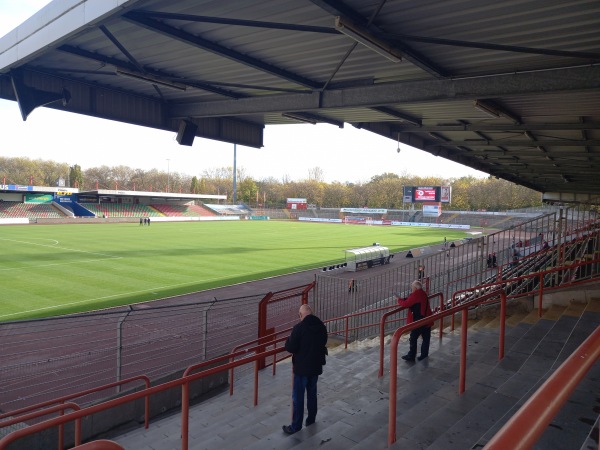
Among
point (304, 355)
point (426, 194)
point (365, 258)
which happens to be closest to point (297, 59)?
point (304, 355)

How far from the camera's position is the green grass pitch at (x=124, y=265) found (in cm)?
1777

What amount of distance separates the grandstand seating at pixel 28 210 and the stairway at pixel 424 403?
209 ft

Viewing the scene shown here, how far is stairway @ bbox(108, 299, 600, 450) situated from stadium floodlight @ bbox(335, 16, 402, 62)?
420 centimetres

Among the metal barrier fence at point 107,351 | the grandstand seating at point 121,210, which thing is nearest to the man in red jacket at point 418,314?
the metal barrier fence at point 107,351

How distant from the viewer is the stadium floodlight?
4594 millimetres

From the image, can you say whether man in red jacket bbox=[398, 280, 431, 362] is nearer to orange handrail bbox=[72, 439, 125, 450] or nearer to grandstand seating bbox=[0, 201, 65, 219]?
orange handrail bbox=[72, 439, 125, 450]

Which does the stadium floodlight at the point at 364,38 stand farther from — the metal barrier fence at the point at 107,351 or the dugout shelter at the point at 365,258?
the dugout shelter at the point at 365,258

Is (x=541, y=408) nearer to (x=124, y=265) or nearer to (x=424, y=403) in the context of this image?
(x=424, y=403)

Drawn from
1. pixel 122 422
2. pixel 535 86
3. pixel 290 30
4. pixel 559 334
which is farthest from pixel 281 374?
pixel 535 86

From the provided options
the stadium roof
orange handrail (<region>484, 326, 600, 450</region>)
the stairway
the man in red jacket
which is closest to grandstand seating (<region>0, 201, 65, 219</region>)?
the stadium roof

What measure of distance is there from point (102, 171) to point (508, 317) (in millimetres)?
131171

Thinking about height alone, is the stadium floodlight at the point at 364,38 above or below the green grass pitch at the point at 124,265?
above

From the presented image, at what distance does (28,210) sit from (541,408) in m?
72.1

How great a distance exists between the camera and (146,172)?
5246 inches
